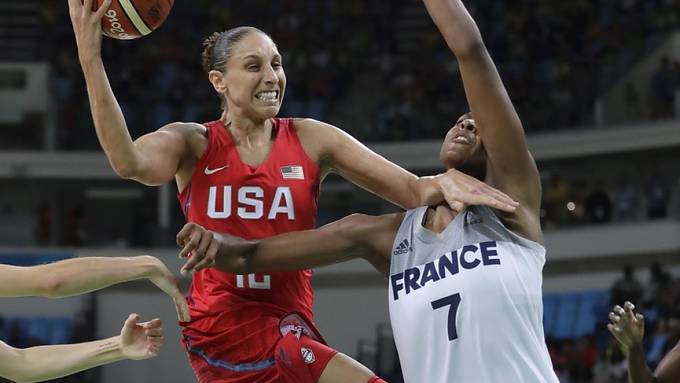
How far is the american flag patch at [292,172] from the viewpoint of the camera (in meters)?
5.34

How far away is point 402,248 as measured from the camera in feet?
14.9

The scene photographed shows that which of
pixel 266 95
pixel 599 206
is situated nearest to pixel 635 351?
pixel 266 95

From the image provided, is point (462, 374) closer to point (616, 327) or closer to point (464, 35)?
point (464, 35)

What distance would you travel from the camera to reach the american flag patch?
5340 mm

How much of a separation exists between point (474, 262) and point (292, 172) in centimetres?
130

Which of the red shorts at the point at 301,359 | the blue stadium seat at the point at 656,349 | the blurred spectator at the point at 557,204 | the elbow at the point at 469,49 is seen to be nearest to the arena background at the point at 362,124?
the blurred spectator at the point at 557,204

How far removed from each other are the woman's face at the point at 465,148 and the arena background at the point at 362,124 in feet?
38.2

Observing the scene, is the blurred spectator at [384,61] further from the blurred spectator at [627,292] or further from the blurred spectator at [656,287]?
the blurred spectator at [627,292]

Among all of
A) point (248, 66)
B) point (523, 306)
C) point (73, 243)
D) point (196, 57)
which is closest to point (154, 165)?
point (248, 66)

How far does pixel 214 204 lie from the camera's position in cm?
523

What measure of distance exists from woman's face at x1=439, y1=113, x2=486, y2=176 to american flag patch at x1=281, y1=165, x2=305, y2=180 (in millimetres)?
1011

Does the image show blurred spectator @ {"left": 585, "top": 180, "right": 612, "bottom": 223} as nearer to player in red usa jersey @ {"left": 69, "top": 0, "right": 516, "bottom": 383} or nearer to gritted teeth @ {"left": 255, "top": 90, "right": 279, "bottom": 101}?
player in red usa jersey @ {"left": 69, "top": 0, "right": 516, "bottom": 383}

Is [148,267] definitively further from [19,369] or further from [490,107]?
[490,107]

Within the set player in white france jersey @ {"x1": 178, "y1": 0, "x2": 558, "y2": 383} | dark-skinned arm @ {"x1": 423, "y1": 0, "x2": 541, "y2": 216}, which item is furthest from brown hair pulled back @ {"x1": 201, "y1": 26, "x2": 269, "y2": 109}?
dark-skinned arm @ {"x1": 423, "y1": 0, "x2": 541, "y2": 216}
